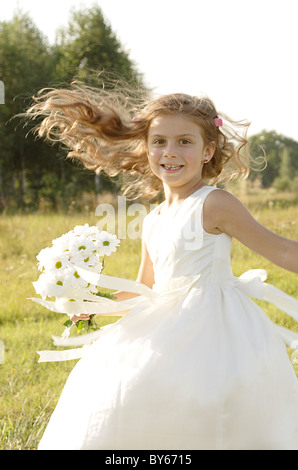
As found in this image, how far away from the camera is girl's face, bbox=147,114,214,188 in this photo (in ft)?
8.63

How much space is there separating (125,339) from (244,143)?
1.29 m

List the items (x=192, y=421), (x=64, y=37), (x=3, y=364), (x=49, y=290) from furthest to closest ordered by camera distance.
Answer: (x=64, y=37)
(x=3, y=364)
(x=49, y=290)
(x=192, y=421)

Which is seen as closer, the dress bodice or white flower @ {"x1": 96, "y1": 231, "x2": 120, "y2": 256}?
the dress bodice

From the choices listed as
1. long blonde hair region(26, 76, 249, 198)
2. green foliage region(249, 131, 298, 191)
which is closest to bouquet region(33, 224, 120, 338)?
long blonde hair region(26, 76, 249, 198)

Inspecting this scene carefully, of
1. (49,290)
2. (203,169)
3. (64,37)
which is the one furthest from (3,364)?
(64,37)

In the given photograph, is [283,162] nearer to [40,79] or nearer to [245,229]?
[40,79]

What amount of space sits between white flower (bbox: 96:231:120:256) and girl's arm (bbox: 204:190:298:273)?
1.57 feet

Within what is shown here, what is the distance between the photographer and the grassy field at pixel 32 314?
343cm

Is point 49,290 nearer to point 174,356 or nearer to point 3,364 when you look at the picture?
point 174,356

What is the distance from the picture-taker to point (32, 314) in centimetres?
548

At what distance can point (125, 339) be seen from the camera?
2.36 metres

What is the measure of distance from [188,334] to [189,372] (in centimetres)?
17

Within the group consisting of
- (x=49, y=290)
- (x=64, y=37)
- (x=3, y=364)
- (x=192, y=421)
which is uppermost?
(x=64, y=37)

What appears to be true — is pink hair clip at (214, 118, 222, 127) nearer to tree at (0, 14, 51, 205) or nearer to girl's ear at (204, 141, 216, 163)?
girl's ear at (204, 141, 216, 163)
